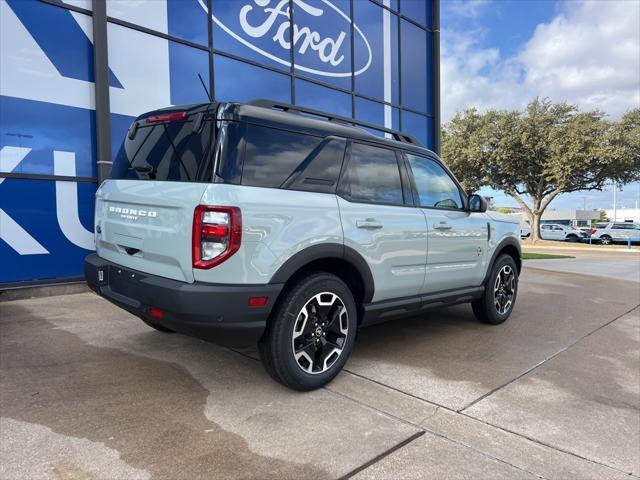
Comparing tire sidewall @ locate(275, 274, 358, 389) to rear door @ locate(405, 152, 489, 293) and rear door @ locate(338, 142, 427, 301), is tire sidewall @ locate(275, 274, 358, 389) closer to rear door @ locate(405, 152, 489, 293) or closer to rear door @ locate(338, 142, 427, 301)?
rear door @ locate(338, 142, 427, 301)

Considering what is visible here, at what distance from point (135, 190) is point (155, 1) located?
18.3ft

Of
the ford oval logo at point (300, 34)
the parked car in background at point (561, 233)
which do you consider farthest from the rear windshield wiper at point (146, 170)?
the parked car in background at point (561, 233)

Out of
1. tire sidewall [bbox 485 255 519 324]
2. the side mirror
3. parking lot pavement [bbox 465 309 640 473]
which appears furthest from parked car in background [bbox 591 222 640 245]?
the side mirror

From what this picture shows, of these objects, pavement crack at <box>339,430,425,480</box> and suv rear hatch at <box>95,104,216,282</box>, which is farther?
suv rear hatch at <box>95,104,216,282</box>

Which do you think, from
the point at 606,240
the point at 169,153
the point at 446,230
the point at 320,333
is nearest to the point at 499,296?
the point at 446,230

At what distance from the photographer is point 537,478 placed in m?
2.38

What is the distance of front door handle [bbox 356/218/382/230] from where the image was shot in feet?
11.4

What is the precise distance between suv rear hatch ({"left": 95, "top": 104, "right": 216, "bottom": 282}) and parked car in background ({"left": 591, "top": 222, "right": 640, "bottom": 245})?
35475mm

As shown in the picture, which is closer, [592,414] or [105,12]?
[592,414]

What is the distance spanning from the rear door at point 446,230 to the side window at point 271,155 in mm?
1357

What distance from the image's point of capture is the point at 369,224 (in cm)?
354

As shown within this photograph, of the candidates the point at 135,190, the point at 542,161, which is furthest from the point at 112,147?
the point at 542,161

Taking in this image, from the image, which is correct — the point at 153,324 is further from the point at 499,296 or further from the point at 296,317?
the point at 499,296

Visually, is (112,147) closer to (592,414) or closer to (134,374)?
(134,374)
